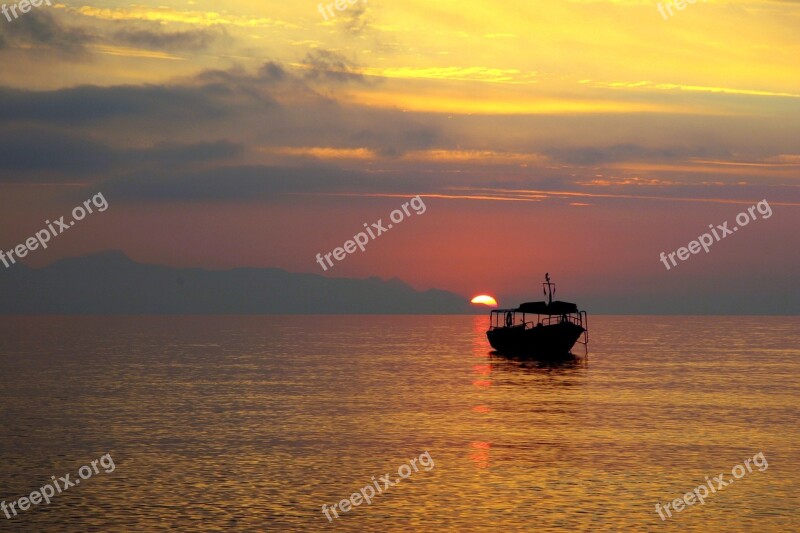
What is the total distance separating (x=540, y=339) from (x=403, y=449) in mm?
80631

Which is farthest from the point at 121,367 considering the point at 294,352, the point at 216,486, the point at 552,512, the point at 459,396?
the point at 552,512

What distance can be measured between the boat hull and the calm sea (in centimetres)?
2305

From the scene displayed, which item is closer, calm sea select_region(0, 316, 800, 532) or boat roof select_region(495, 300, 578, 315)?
calm sea select_region(0, 316, 800, 532)

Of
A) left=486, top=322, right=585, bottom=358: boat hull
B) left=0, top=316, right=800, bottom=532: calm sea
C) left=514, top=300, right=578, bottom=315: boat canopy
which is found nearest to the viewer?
left=0, top=316, right=800, bottom=532: calm sea

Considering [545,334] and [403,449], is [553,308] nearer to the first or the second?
[545,334]

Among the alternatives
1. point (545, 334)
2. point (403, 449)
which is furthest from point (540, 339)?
point (403, 449)

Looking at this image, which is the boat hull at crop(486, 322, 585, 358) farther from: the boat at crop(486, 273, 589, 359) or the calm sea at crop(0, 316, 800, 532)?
the calm sea at crop(0, 316, 800, 532)

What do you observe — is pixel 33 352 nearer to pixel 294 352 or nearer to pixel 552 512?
pixel 294 352

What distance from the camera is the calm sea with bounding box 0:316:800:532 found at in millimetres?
36281

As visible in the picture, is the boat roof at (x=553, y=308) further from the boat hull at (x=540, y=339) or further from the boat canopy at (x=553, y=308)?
the boat hull at (x=540, y=339)

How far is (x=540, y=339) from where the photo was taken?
12938 centimetres

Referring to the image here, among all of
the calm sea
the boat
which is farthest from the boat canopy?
the calm sea

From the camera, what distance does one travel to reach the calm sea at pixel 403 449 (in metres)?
36.3

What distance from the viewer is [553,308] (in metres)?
125
